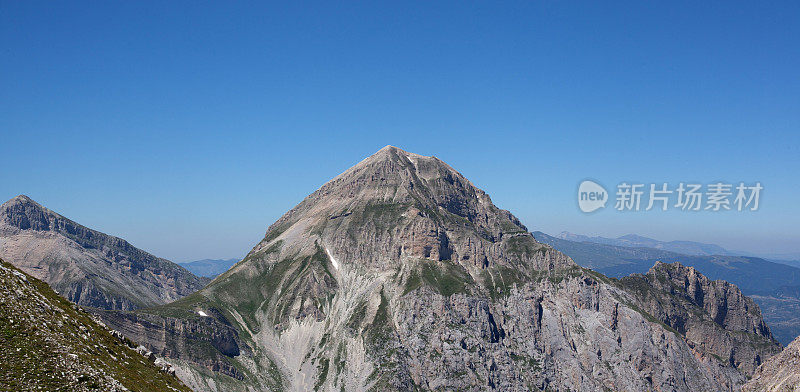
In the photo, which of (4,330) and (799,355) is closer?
(4,330)

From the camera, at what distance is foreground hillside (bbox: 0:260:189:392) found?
47219mm

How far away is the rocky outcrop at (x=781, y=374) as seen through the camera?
165250mm

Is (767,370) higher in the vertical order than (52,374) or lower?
lower

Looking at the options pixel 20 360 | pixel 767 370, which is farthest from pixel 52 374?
pixel 767 370

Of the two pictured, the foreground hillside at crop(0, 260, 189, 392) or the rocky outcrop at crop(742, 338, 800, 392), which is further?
the rocky outcrop at crop(742, 338, 800, 392)

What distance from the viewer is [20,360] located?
4772 centimetres

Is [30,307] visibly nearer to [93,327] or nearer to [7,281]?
[7,281]

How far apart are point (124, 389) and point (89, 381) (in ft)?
11.4

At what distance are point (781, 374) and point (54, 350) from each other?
210554mm

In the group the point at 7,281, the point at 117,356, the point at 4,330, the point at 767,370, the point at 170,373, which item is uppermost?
the point at 7,281

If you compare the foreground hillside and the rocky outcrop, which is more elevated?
the foreground hillside

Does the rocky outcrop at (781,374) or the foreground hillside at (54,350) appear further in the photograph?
the rocky outcrop at (781,374)

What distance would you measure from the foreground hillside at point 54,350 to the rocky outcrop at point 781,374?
185 meters

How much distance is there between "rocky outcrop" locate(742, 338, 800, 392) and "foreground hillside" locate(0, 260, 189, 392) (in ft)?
607
